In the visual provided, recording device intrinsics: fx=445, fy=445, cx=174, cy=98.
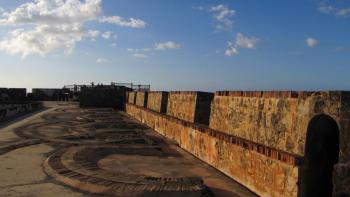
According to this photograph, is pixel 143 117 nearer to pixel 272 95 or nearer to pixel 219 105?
pixel 219 105

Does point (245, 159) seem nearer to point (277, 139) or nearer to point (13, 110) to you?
point (277, 139)

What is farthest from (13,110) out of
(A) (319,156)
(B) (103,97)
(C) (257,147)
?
(A) (319,156)

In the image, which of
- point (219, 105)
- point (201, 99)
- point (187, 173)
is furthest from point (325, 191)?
point (201, 99)

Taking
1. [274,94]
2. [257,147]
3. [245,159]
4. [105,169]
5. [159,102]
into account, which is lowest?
[105,169]

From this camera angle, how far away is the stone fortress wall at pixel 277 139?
4.70m

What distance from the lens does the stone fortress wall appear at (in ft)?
15.4

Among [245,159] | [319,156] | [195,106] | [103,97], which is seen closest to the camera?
[319,156]

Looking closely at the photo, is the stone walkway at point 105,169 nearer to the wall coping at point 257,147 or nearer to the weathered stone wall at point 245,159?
the weathered stone wall at point 245,159

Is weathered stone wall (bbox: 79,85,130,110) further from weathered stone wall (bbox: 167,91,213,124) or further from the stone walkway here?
weathered stone wall (bbox: 167,91,213,124)

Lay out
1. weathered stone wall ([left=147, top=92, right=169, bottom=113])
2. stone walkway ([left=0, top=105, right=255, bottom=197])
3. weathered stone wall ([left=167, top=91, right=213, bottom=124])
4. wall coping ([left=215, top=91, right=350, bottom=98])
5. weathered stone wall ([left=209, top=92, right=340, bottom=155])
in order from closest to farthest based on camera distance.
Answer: weathered stone wall ([left=209, top=92, right=340, bottom=155]) < wall coping ([left=215, top=91, right=350, bottom=98]) < stone walkway ([left=0, top=105, right=255, bottom=197]) < weathered stone wall ([left=167, top=91, right=213, bottom=124]) < weathered stone wall ([left=147, top=92, right=169, bottom=113])

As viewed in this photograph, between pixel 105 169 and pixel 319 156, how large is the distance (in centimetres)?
382

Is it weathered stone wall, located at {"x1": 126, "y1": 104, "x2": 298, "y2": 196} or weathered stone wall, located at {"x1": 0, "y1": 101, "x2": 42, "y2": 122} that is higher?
weathered stone wall, located at {"x1": 126, "y1": 104, "x2": 298, "y2": 196}

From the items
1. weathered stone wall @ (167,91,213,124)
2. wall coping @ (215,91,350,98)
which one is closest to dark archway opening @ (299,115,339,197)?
wall coping @ (215,91,350,98)

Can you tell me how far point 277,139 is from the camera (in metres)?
5.86
